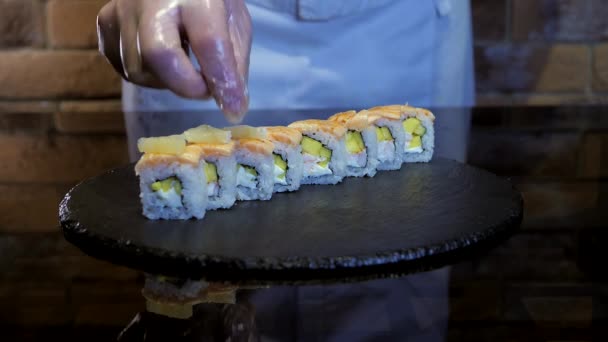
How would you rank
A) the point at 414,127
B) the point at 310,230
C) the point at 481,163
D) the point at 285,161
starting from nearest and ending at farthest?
the point at 310,230
the point at 285,161
the point at 414,127
the point at 481,163

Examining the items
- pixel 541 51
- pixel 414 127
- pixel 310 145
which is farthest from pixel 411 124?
pixel 541 51

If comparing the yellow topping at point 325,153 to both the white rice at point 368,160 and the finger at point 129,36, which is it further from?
the finger at point 129,36

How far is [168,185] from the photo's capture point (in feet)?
3.24

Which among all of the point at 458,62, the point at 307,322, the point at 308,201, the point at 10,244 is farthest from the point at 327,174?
the point at 458,62

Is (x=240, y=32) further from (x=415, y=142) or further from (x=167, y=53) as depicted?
(x=415, y=142)

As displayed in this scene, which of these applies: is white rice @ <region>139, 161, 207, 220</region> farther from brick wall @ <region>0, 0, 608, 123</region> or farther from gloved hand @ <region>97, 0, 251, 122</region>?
brick wall @ <region>0, 0, 608, 123</region>

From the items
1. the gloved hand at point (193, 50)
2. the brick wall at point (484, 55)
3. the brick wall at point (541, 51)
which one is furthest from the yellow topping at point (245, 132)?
the brick wall at point (541, 51)

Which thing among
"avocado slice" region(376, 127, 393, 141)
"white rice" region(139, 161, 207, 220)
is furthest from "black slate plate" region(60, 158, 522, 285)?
"avocado slice" region(376, 127, 393, 141)

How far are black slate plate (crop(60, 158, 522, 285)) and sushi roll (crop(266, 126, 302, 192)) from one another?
0.03m

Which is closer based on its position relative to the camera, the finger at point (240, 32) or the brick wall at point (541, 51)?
the finger at point (240, 32)

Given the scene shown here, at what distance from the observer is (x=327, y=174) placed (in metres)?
1.21

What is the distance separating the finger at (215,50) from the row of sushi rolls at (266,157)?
9cm

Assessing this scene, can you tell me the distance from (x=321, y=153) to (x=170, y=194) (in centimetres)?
34

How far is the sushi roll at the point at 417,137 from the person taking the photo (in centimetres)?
135
